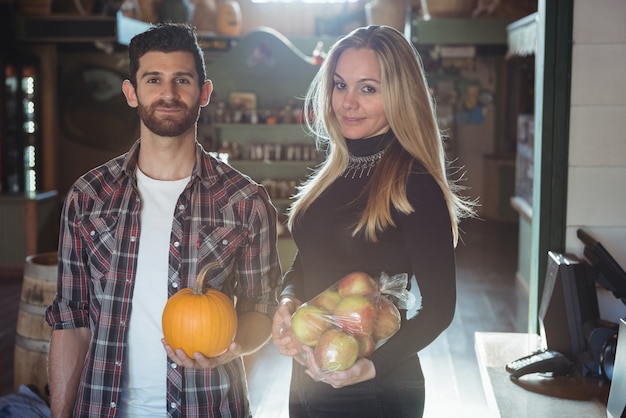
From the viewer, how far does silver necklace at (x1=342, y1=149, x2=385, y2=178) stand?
1.78 m

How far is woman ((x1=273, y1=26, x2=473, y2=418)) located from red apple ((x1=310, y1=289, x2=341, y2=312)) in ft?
0.24

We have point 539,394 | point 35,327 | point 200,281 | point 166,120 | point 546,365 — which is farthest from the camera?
point 35,327

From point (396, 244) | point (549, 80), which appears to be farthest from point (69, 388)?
point (549, 80)

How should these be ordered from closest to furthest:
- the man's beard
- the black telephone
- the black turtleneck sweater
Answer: the black turtleneck sweater
the man's beard
the black telephone

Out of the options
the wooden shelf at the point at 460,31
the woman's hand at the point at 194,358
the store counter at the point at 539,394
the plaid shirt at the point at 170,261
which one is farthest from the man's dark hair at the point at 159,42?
the wooden shelf at the point at 460,31

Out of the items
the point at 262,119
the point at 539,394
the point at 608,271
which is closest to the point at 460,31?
the point at 262,119

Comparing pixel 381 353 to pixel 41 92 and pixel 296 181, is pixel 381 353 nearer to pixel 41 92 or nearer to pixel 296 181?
pixel 296 181

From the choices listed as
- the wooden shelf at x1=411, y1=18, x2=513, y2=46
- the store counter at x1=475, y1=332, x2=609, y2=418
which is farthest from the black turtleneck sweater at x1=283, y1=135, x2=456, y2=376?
the wooden shelf at x1=411, y1=18, x2=513, y2=46

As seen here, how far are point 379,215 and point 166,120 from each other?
0.56 meters

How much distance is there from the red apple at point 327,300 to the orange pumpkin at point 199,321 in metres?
0.25

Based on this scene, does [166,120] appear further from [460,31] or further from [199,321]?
[460,31]

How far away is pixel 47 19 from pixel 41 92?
4.99 feet

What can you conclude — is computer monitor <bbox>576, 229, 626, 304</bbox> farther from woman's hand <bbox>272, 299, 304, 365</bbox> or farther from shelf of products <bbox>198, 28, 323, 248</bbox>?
shelf of products <bbox>198, 28, 323, 248</bbox>

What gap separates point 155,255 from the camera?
1.95 meters
